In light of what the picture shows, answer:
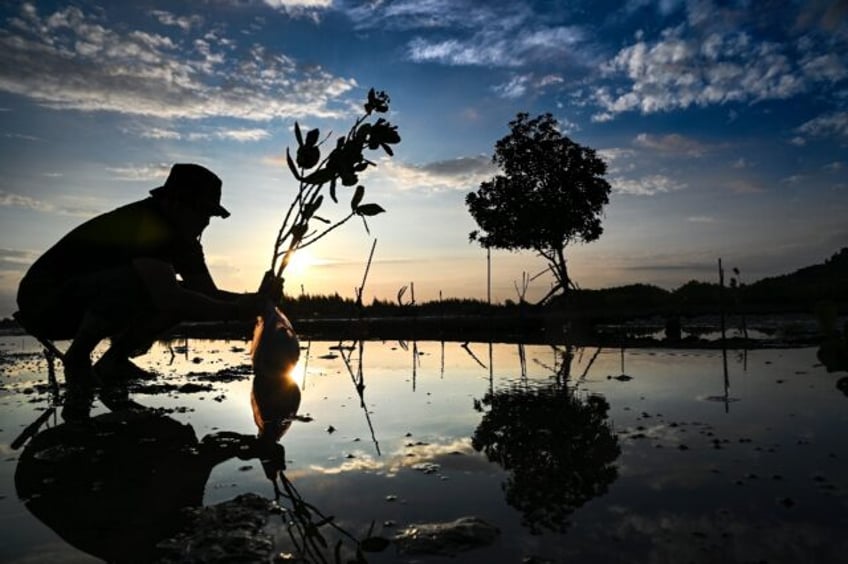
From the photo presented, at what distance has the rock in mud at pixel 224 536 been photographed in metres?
1.63

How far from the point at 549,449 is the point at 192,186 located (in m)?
3.57

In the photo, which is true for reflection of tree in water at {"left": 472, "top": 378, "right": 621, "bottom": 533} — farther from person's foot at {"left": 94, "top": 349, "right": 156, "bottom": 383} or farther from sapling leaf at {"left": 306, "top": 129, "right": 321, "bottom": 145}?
person's foot at {"left": 94, "top": 349, "right": 156, "bottom": 383}

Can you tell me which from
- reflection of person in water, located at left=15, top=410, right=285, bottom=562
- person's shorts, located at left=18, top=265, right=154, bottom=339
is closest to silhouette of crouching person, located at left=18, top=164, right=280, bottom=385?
person's shorts, located at left=18, top=265, right=154, bottom=339

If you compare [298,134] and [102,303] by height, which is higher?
[298,134]

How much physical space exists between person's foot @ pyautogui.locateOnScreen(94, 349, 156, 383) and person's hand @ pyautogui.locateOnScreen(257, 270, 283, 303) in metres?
2.08

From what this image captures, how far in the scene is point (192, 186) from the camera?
4.66 m

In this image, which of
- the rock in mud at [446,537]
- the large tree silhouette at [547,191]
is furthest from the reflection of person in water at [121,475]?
the large tree silhouette at [547,191]

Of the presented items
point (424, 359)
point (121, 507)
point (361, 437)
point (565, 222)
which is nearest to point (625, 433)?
point (361, 437)

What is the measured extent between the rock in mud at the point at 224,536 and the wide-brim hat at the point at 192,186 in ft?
10.8

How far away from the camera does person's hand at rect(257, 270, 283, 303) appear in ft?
15.7

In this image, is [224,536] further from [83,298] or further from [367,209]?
[83,298]

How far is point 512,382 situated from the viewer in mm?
5379

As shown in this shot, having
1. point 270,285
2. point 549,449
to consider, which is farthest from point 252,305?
point 549,449

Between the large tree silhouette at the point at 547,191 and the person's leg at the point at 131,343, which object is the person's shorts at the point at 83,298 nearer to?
the person's leg at the point at 131,343
